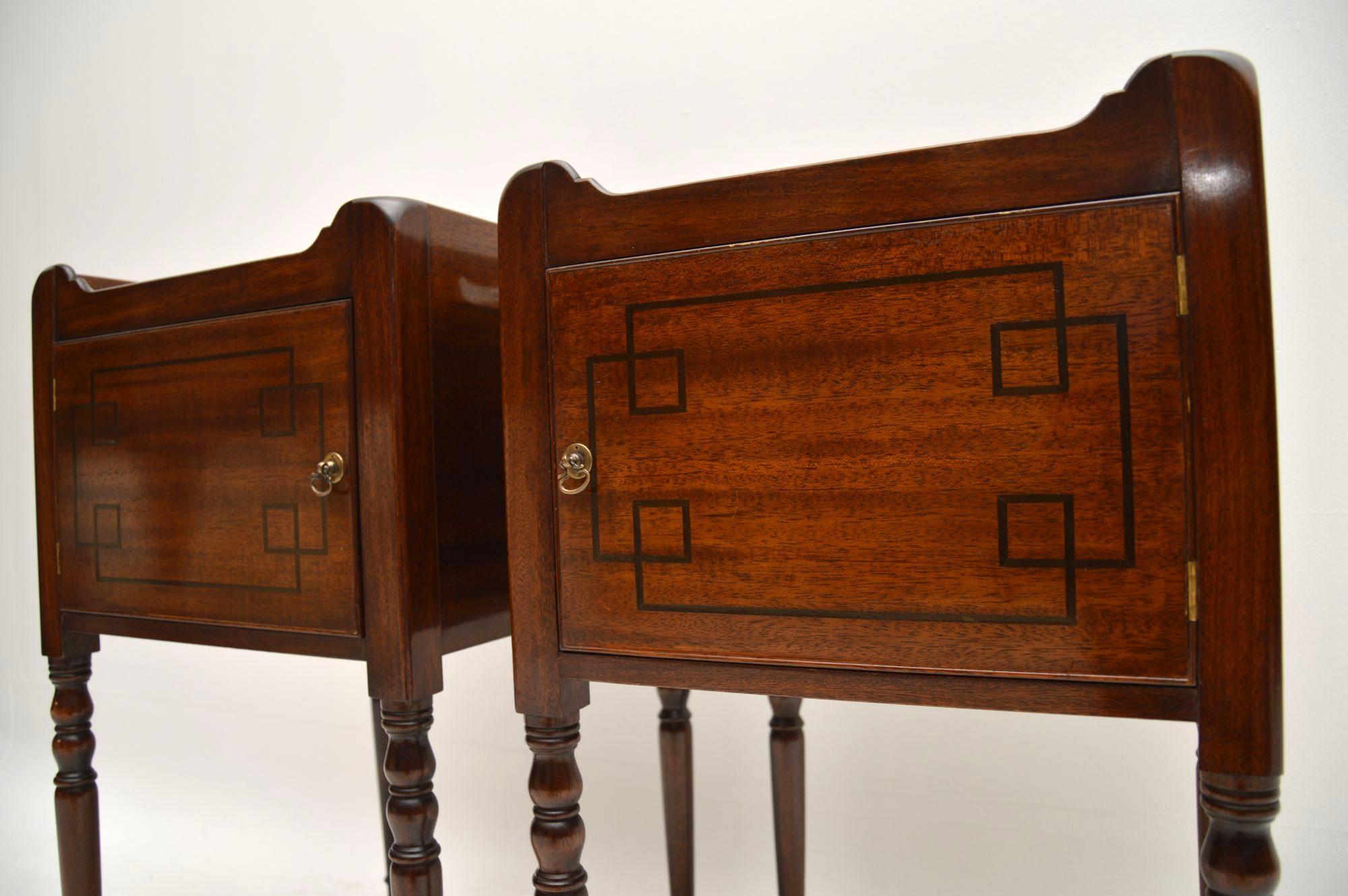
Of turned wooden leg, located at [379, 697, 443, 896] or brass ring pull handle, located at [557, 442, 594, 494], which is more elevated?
brass ring pull handle, located at [557, 442, 594, 494]

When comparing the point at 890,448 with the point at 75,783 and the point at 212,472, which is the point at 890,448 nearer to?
the point at 212,472

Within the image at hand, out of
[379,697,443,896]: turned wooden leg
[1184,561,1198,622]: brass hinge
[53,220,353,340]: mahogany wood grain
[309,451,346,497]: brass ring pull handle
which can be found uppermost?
[53,220,353,340]: mahogany wood grain

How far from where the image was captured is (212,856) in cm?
171

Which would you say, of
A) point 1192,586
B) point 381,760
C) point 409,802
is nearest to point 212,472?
point 409,802

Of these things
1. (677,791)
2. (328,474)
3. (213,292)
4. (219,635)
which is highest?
(213,292)

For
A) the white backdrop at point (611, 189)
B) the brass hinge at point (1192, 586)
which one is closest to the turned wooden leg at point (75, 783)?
the white backdrop at point (611, 189)

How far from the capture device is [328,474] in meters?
0.87

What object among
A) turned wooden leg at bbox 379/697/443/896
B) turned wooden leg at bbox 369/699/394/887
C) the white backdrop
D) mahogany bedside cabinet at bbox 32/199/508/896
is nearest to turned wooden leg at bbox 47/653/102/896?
mahogany bedside cabinet at bbox 32/199/508/896

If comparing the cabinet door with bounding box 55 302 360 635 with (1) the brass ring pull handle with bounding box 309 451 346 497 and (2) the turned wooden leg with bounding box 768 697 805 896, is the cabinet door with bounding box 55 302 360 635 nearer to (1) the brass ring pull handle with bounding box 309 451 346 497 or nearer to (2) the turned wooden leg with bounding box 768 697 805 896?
(1) the brass ring pull handle with bounding box 309 451 346 497

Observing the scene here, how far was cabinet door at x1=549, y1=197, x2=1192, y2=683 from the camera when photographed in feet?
2.00

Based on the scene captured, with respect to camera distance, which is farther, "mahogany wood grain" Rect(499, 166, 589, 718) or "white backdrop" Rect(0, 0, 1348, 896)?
"white backdrop" Rect(0, 0, 1348, 896)

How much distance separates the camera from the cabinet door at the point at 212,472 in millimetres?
878

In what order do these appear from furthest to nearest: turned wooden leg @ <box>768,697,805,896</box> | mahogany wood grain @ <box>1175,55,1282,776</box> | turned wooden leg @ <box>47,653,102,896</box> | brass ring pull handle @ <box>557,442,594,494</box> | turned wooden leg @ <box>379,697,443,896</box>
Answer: turned wooden leg @ <box>768,697,805,896</box>, turned wooden leg @ <box>47,653,102,896</box>, turned wooden leg @ <box>379,697,443,896</box>, brass ring pull handle @ <box>557,442,594,494</box>, mahogany wood grain @ <box>1175,55,1282,776</box>

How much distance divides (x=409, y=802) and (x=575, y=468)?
33 centimetres
